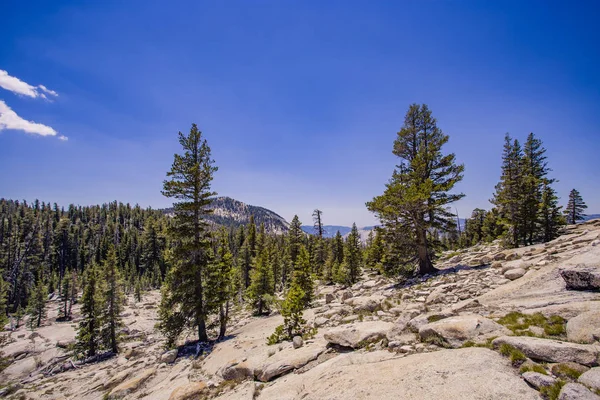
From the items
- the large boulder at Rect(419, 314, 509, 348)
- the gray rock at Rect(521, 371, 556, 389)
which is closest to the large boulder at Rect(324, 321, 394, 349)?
the large boulder at Rect(419, 314, 509, 348)

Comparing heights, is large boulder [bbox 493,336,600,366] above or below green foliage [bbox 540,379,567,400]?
above

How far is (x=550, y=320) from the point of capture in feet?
22.9

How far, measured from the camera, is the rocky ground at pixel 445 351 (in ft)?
16.8

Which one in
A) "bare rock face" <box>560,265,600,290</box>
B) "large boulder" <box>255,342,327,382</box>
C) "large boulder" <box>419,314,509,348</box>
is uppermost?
"bare rock face" <box>560,265,600,290</box>

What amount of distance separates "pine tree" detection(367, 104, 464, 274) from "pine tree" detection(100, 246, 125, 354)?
3091 centimetres

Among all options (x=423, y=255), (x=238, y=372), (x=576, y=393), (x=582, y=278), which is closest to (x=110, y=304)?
(x=238, y=372)

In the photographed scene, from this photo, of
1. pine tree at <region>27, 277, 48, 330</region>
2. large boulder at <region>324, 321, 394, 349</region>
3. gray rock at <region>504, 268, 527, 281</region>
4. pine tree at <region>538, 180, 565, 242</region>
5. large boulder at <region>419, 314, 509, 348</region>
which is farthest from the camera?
pine tree at <region>27, 277, 48, 330</region>

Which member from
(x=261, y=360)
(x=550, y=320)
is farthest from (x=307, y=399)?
(x=550, y=320)

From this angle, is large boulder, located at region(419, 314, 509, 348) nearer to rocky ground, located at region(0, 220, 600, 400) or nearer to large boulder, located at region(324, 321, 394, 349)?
rocky ground, located at region(0, 220, 600, 400)

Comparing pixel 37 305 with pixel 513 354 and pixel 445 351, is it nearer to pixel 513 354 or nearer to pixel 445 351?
pixel 445 351

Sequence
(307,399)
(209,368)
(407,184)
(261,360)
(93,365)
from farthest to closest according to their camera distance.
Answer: (93,365) → (407,184) → (209,368) → (261,360) → (307,399)

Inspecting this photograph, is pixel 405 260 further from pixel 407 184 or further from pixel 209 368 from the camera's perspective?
pixel 209 368

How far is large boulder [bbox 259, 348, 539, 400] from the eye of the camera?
4.94 metres

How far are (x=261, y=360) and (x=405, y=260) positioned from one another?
13.5m
